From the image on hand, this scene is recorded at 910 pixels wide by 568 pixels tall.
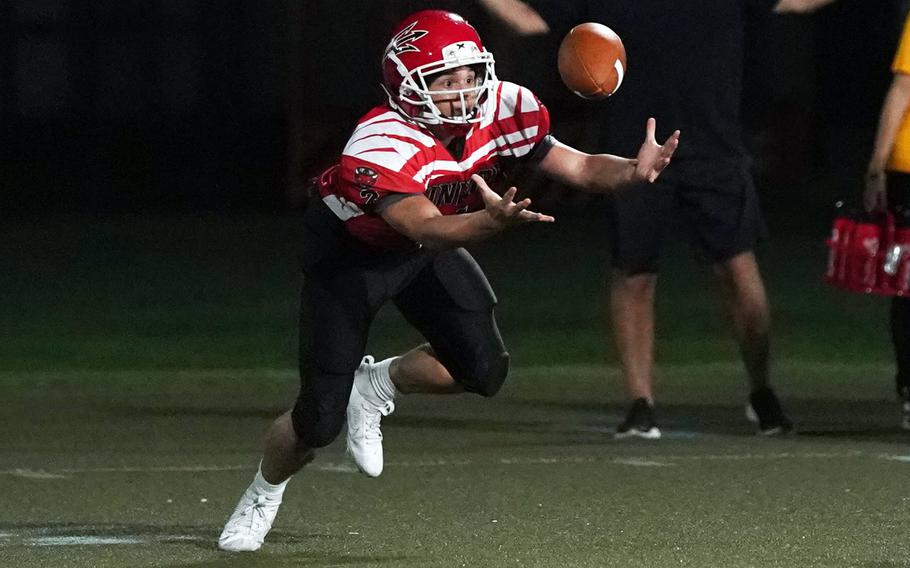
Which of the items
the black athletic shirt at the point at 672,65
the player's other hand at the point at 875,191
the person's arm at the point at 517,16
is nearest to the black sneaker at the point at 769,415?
the player's other hand at the point at 875,191

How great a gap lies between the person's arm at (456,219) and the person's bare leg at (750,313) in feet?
9.10

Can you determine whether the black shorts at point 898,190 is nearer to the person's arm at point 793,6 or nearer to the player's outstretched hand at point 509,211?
the person's arm at point 793,6

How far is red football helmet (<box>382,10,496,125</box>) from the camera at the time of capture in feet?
18.6

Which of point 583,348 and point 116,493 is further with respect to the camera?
point 583,348

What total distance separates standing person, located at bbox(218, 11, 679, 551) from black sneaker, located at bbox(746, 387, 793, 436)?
200 centimetres

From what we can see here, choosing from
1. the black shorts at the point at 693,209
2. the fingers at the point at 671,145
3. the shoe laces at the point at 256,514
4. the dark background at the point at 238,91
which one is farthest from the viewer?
the dark background at the point at 238,91

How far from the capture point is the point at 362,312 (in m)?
6.11

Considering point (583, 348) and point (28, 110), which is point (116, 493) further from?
point (28, 110)

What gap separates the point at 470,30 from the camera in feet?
19.0

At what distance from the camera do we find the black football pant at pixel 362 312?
6.05m

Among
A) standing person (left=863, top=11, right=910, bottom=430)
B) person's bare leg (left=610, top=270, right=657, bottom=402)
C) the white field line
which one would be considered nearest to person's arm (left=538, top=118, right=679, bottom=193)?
the white field line

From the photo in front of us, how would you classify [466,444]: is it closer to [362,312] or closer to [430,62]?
[362,312]

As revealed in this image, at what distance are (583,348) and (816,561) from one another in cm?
488

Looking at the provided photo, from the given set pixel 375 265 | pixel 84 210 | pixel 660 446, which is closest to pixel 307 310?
pixel 375 265
